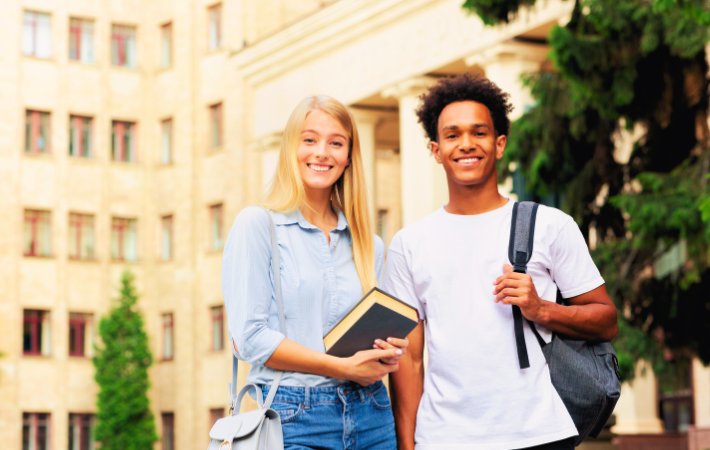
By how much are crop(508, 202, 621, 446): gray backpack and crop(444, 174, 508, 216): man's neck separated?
19 centimetres

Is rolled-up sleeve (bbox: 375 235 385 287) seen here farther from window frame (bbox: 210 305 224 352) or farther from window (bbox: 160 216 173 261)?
window (bbox: 160 216 173 261)

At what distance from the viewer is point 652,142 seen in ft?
42.0

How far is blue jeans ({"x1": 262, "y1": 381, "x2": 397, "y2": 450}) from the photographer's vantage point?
3738 mm

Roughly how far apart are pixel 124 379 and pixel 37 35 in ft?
40.5

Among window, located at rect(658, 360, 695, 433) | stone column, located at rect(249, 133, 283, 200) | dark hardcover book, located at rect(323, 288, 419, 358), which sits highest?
stone column, located at rect(249, 133, 283, 200)

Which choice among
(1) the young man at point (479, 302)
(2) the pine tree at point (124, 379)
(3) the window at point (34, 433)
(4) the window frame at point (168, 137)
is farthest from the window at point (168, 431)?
(1) the young man at point (479, 302)

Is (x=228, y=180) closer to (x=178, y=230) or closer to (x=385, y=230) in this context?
(x=178, y=230)

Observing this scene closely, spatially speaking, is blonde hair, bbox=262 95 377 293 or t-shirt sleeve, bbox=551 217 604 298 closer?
t-shirt sleeve, bbox=551 217 604 298

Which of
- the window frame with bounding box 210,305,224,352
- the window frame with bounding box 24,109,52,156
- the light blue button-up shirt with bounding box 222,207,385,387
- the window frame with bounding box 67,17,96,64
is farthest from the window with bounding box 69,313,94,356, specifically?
the light blue button-up shirt with bounding box 222,207,385,387

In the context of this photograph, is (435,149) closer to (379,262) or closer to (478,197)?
(478,197)

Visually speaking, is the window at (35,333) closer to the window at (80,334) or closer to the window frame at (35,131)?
the window at (80,334)

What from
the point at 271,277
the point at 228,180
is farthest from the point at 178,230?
the point at 271,277

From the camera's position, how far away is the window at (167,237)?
39.1 m

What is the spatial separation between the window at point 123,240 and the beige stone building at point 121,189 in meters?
0.05
